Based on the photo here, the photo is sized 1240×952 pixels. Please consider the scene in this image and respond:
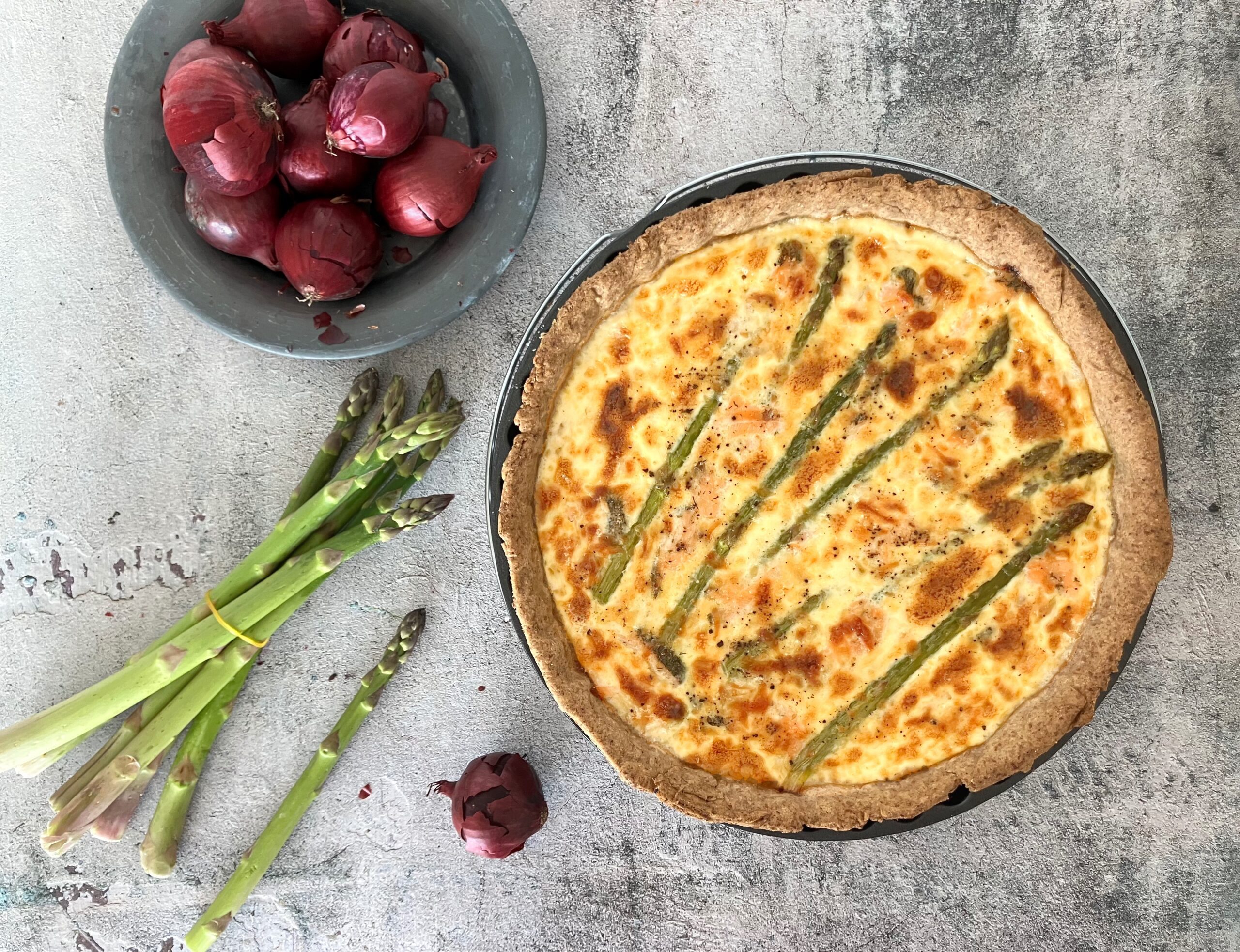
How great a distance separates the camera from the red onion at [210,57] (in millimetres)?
2184

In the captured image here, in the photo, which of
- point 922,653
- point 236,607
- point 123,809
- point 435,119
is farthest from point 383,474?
point 922,653

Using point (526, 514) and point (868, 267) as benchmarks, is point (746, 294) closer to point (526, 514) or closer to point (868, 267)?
point (868, 267)

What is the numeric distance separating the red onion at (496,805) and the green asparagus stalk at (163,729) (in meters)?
0.77

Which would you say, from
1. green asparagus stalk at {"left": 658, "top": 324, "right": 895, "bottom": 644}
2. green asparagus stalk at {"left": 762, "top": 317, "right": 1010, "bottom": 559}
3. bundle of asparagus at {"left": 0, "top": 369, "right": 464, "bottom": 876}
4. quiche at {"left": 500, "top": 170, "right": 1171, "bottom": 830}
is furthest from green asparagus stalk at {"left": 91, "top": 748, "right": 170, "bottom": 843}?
green asparagus stalk at {"left": 762, "top": 317, "right": 1010, "bottom": 559}

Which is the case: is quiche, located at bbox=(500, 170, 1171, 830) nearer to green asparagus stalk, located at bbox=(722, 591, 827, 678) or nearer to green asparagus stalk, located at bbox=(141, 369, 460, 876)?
green asparagus stalk, located at bbox=(722, 591, 827, 678)

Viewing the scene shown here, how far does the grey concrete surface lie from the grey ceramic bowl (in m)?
0.29

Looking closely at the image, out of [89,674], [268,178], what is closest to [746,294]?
[268,178]

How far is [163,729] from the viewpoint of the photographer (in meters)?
2.60

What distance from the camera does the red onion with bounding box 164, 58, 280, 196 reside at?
2115mm

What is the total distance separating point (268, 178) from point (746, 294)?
1368 millimetres

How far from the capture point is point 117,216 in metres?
2.72

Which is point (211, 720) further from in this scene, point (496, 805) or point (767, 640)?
point (767, 640)

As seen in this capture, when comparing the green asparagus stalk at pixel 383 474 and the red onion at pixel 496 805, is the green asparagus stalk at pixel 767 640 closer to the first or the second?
the red onion at pixel 496 805

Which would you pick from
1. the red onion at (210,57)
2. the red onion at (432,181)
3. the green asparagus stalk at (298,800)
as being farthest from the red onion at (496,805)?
the red onion at (210,57)
